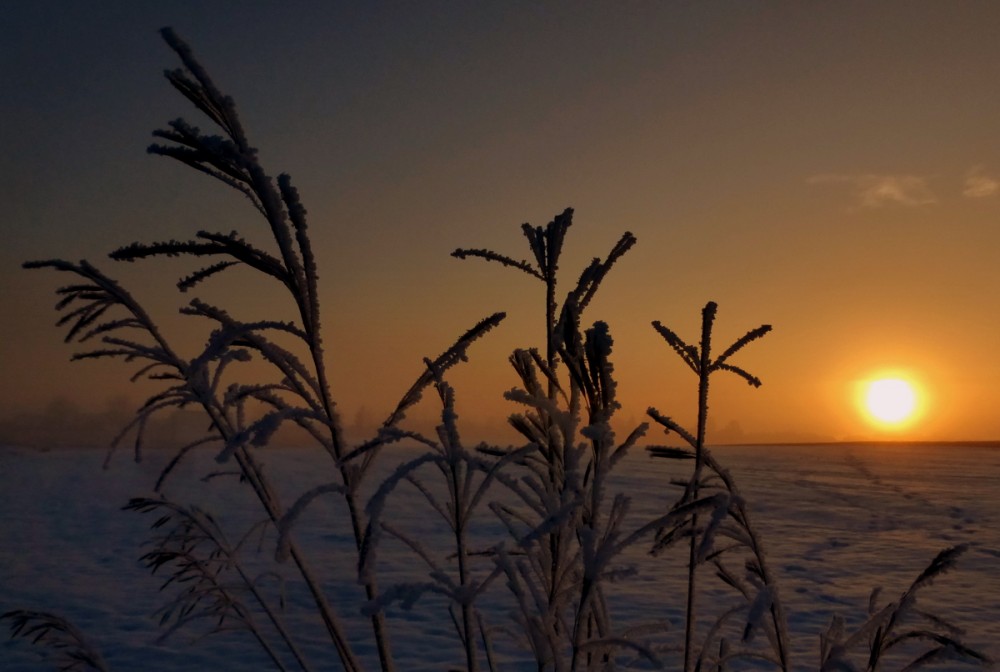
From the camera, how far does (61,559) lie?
8227 mm

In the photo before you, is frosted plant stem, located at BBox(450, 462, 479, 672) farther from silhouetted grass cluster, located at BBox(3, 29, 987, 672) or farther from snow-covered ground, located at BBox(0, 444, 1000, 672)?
snow-covered ground, located at BBox(0, 444, 1000, 672)

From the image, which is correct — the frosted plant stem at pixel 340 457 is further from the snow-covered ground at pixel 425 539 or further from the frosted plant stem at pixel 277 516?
the snow-covered ground at pixel 425 539

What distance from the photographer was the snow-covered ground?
5652mm

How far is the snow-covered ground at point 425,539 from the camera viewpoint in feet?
18.5

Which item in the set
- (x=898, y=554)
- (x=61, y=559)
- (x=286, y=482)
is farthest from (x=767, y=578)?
(x=286, y=482)

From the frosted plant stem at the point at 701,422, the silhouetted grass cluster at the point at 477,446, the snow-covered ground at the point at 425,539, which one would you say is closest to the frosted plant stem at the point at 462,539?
the silhouetted grass cluster at the point at 477,446

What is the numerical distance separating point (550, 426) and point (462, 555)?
1.22 feet

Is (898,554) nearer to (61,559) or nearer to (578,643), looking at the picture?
(578,643)

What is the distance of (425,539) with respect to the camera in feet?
31.1

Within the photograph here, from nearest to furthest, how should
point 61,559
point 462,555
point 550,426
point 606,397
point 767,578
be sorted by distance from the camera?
point 606,397 → point 462,555 → point 550,426 → point 767,578 → point 61,559

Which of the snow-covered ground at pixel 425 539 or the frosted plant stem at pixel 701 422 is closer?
the frosted plant stem at pixel 701 422

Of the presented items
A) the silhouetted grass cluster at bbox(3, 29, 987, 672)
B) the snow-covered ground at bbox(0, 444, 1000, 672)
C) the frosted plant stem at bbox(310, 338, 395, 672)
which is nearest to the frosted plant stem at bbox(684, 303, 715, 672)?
the silhouetted grass cluster at bbox(3, 29, 987, 672)

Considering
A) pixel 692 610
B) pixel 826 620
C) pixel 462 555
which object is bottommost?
pixel 826 620

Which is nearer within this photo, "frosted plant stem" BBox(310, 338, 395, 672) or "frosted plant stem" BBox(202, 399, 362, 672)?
"frosted plant stem" BBox(310, 338, 395, 672)
